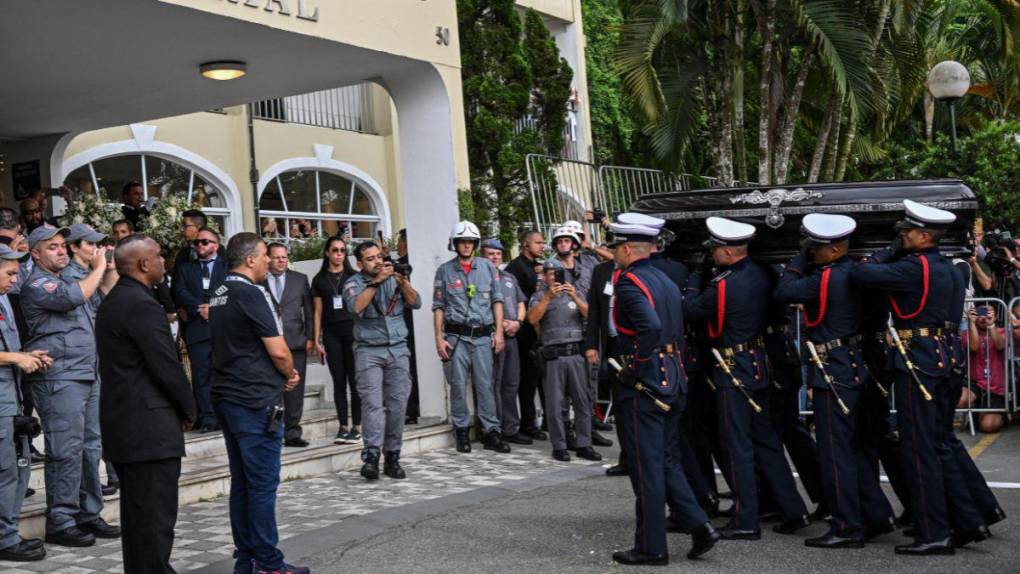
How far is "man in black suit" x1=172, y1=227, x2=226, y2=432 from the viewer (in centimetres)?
1016

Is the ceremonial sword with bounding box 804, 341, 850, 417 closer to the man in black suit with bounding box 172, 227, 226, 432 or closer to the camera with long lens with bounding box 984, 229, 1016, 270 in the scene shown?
the man in black suit with bounding box 172, 227, 226, 432

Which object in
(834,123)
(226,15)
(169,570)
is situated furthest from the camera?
(834,123)

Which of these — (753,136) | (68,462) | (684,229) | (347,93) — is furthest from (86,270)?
(753,136)

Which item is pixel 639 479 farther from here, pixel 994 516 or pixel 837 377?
pixel 994 516

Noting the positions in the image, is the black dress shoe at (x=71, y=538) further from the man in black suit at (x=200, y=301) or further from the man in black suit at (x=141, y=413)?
the man in black suit at (x=200, y=301)

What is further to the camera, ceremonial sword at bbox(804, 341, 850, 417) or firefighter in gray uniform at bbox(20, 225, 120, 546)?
firefighter in gray uniform at bbox(20, 225, 120, 546)

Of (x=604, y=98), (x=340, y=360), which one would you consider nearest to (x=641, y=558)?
(x=340, y=360)

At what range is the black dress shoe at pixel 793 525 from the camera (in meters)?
7.21

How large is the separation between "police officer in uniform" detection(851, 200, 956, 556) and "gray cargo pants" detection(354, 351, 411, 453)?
429 cm

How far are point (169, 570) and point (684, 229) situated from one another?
14.2 feet

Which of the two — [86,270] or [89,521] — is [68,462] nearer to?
[89,521]

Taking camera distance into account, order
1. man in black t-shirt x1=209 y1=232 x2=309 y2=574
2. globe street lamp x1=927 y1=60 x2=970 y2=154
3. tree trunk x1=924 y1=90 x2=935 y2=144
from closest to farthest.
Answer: man in black t-shirt x1=209 y1=232 x2=309 y2=574
globe street lamp x1=927 y1=60 x2=970 y2=154
tree trunk x1=924 y1=90 x2=935 y2=144

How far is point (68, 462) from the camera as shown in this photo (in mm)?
7242

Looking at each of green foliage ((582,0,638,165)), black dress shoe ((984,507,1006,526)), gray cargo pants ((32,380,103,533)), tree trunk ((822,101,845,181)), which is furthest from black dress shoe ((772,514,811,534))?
green foliage ((582,0,638,165))
